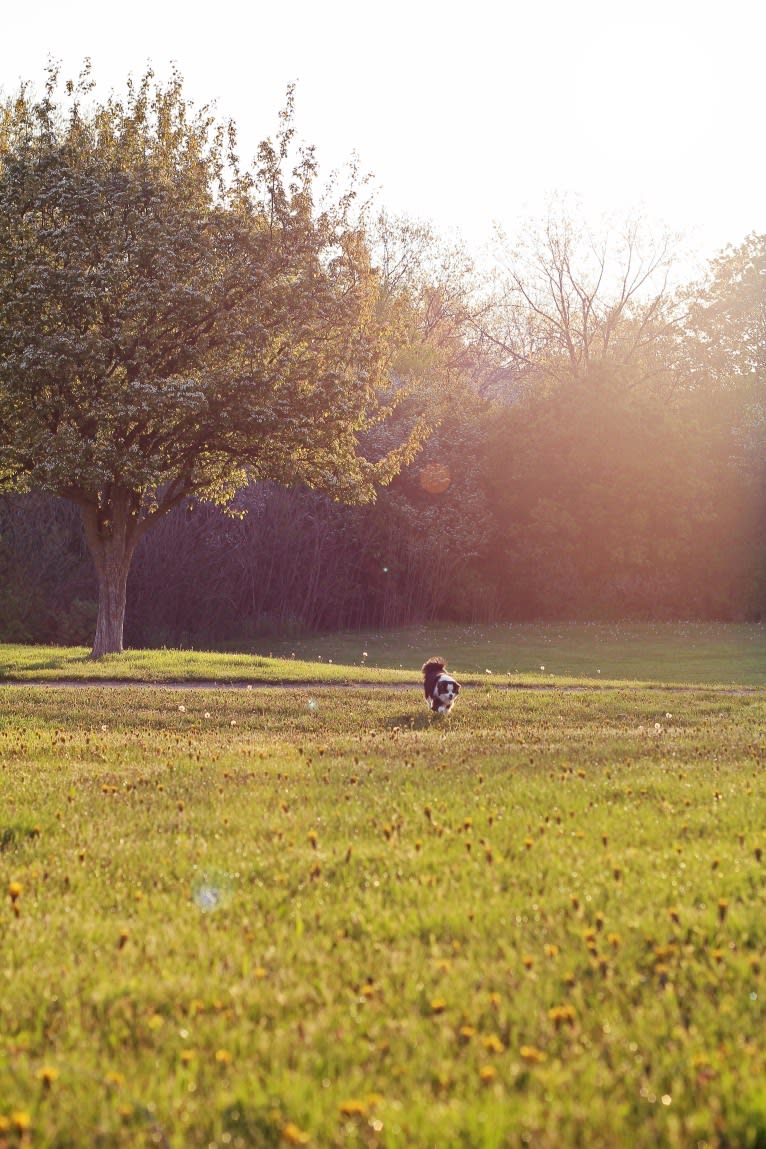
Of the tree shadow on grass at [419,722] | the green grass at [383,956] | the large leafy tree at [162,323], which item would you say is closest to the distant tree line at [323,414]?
the large leafy tree at [162,323]

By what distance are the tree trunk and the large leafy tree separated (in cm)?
4

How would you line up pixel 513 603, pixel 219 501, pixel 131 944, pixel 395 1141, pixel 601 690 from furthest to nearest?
pixel 513 603
pixel 219 501
pixel 601 690
pixel 131 944
pixel 395 1141

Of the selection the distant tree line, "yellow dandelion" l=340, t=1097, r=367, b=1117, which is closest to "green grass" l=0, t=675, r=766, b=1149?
"yellow dandelion" l=340, t=1097, r=367, b=1117

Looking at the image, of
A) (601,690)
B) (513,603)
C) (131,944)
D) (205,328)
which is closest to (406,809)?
(131,944)

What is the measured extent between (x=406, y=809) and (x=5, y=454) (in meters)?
17.8

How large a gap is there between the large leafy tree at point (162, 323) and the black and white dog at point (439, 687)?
1026 cm

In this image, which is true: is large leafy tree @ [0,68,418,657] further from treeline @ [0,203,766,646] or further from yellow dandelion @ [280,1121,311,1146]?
yellow dandelion @ [280,1121,311,1146]

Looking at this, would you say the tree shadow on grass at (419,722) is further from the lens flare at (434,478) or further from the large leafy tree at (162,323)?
the lens flare at (434,478)

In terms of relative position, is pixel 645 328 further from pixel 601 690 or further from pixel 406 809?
pixel 406 809

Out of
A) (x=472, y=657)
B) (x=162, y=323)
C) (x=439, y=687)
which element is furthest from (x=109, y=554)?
(x=439, y=687)

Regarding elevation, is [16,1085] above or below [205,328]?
below

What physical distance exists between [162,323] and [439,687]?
1284 centimetres

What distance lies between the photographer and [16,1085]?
3824 millimetres

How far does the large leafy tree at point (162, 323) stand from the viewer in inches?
891
